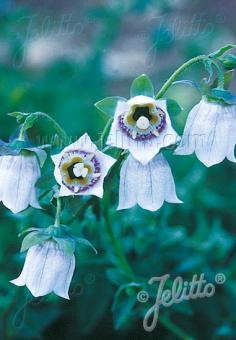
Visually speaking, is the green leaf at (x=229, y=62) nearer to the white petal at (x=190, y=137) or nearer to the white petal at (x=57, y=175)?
the white petal at (x=190, y=137)

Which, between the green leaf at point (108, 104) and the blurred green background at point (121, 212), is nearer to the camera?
the green leaf at point (108, 104)

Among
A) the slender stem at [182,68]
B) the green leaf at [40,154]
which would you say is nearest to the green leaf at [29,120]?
the green leaf at [40,154]

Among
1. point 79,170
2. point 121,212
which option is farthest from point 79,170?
point 121,212

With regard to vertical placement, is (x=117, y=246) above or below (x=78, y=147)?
below

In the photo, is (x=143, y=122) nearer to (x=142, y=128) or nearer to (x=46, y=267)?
(x=142, y=128)

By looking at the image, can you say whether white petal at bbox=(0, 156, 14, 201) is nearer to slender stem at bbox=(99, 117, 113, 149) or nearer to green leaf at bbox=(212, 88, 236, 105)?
slender stem at bbox=(99, 117, 113, 149)

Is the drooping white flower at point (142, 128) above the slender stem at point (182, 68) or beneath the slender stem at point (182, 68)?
beneath

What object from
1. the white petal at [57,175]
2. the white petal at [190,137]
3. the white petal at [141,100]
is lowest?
the white petal at [57,175]
